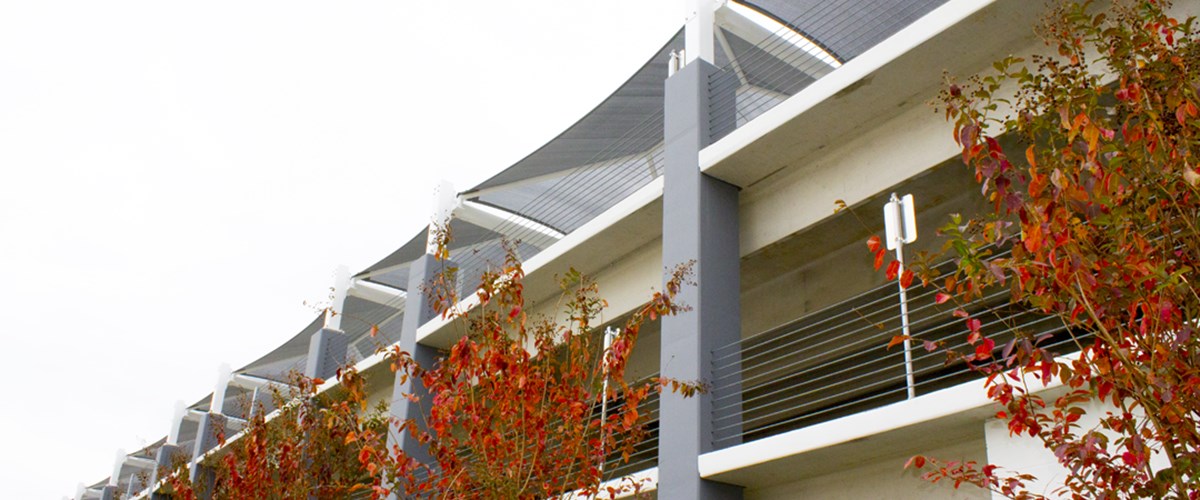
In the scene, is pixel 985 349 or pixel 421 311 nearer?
pixel 985 349

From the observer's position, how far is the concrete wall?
7.88m

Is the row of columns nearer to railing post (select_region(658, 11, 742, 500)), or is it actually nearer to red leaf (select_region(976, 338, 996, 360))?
railing post (select_region(658, 11, 742, 500))

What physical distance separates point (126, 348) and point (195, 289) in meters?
7.90

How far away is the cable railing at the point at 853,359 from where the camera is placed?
8367mm

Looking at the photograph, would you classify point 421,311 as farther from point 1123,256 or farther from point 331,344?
point 1123,256

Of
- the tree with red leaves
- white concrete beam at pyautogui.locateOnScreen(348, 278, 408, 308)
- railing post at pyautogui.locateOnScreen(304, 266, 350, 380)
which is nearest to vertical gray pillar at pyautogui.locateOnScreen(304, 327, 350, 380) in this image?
railing post at pyautogui.locateOnScreen(304, 266, 350, 380)

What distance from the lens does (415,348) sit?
1525 cm

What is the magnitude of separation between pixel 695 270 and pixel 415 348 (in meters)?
6.92

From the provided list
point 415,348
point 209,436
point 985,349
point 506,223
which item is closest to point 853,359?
point 506,223

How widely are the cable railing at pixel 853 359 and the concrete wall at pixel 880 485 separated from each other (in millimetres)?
579

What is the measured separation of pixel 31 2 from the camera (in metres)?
17.0

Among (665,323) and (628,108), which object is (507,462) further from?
(628,108)

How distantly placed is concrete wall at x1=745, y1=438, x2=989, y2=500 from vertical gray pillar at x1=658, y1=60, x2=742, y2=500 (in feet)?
1.69

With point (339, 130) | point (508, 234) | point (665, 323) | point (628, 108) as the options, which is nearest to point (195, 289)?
point (339, 130)
